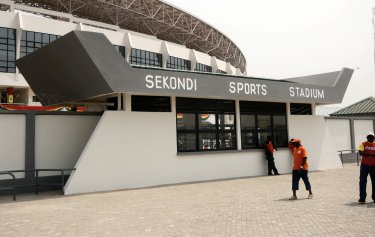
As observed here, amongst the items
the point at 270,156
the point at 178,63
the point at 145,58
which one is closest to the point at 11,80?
the point at 145,58

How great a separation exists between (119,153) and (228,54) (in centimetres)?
6724

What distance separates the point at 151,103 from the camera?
13.2 m

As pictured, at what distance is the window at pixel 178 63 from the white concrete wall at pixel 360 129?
29.1 metres

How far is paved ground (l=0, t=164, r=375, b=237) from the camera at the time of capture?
636 cm

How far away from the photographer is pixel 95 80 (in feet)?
37.8

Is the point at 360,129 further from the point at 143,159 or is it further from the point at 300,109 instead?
the point at 143,159

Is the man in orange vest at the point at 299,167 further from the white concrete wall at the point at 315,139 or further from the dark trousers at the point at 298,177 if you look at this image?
the white concrete wall at the point at 315,139

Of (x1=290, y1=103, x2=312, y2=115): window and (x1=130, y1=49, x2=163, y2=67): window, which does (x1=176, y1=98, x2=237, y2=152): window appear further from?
(x1=130, y1=49, x2=163, y2=67): window

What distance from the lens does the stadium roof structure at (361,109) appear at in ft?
92.7

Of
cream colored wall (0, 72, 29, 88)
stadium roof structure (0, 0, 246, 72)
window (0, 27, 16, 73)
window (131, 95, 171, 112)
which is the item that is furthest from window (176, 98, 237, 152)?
stadium roof structure (0, 0, 246, 72)

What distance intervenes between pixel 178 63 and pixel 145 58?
19.7ft

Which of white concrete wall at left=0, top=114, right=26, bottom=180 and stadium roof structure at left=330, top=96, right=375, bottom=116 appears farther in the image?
stadium roof structure at left=330, top=96, right=375, bottom=116

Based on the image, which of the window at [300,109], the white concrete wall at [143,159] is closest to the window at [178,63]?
the window at [300,109]

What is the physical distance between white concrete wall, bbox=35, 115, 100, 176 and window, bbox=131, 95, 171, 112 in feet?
5.52
